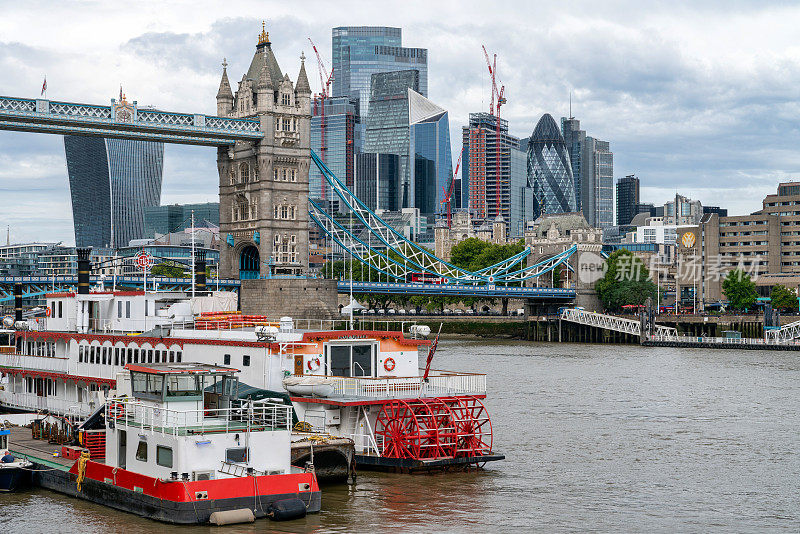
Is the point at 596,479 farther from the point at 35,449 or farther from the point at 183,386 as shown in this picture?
the point at 35,449

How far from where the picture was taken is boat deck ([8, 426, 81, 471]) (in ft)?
96.1

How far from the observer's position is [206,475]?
2517 cm

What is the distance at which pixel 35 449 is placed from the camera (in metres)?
31.3

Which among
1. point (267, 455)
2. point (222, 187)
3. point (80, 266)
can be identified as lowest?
point (267, 455)

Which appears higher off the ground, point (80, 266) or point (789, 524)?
point (80, 266)

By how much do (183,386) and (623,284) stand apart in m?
104

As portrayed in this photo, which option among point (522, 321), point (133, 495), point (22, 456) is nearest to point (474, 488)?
point (133, 495)

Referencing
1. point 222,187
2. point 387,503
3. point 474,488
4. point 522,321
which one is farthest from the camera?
point 522,321

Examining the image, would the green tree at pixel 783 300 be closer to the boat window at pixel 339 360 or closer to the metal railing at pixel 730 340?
→ the metal railing at pixel 730 340

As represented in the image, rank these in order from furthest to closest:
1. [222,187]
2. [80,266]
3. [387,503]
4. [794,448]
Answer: [222,187]
[80,266]
[794,448]
[387,503]

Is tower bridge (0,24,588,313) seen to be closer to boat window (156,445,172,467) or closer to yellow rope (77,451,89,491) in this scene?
yellow rope (77,451,89,491)

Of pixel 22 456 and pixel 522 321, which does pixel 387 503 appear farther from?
pixel 522 321

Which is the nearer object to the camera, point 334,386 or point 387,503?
point 387,503

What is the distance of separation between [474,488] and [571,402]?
69.2 ft
